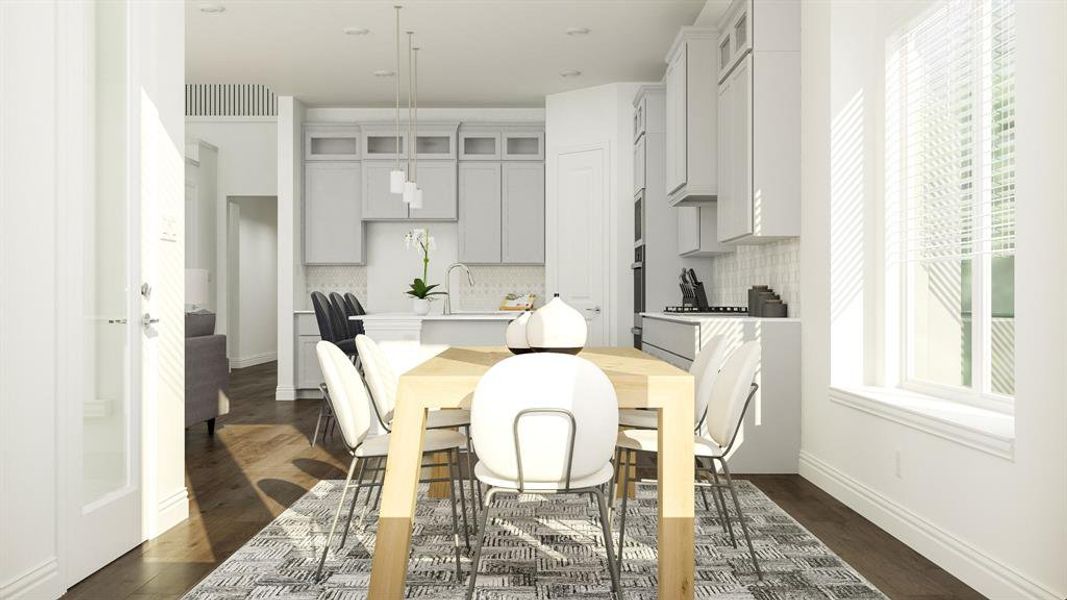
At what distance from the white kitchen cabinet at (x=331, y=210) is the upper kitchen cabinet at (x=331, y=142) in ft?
0.29

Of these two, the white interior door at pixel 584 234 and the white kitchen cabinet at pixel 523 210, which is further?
the white kitchen cabinet at pixel 523 210

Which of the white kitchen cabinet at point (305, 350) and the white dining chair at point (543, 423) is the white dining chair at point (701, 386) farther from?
the white kitchen cabinet at point (305, 350)

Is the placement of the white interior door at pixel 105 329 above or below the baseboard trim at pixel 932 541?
above

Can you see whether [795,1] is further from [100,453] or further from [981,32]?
[100,453]

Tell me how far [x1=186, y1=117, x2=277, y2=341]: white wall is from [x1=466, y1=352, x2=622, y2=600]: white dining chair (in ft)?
26.2

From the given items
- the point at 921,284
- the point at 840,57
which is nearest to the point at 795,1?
the point at 840,57

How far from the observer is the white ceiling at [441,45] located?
5672mm

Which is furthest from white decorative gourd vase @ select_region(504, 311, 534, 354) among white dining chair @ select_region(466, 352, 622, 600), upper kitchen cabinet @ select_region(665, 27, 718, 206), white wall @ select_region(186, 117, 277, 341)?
white wall @ select_region(186, 117, 277, 341)

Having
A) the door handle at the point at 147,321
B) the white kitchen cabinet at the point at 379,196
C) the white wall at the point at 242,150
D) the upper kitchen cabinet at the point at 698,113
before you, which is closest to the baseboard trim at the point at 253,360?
the white wall at the point at 242,150

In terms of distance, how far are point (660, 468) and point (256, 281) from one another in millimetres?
10025

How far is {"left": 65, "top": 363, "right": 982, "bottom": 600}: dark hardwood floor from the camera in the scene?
108 inches

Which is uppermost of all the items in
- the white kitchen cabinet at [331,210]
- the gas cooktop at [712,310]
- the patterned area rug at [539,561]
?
the white kitchen cabinet at [331,210]

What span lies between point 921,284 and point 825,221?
25.2 inches

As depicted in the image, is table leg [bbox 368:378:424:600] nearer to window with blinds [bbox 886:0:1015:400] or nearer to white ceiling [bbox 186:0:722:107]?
window with blinds [bbox 886:0:1015:400]
